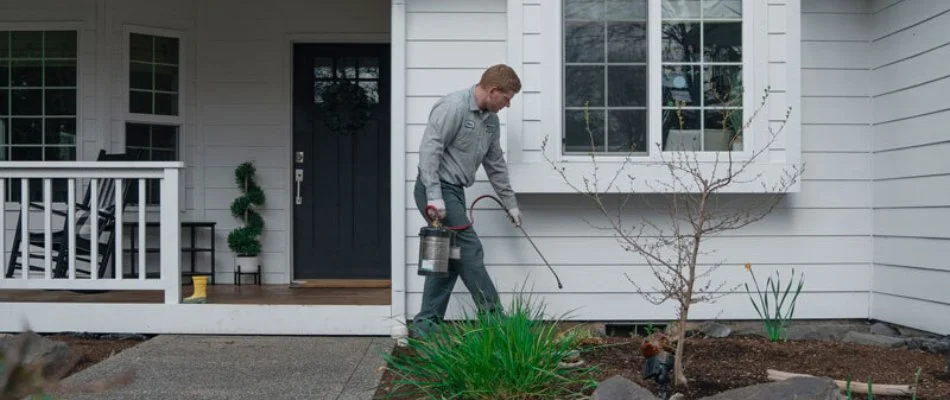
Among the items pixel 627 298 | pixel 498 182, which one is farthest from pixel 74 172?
pixel 627 298

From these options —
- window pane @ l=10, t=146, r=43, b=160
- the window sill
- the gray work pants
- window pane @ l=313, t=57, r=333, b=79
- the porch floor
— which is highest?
window pane @ l=313, t=57, r=333, b=79

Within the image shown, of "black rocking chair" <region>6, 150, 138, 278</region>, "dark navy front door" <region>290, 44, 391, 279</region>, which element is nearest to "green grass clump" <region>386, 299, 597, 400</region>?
"black rocking chair" <region>6, 150, 138, 278</region>

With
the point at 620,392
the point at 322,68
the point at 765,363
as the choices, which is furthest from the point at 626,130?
the point at 322,68

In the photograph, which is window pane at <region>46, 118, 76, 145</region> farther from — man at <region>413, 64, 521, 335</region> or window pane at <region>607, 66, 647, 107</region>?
window pane at <region>607, 66, 647, 107</region>

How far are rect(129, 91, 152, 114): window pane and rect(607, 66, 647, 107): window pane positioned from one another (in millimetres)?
3956

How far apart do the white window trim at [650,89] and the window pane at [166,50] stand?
357 centimetres

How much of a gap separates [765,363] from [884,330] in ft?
4.76

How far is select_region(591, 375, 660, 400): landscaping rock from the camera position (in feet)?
11.2

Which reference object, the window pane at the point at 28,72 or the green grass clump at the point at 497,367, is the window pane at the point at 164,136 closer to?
the window pane at the point at 28,72

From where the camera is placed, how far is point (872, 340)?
522 cm

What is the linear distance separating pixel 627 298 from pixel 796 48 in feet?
5.97

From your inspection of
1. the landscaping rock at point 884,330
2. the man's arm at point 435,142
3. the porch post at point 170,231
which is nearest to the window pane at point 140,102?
the porch post at point 170,231

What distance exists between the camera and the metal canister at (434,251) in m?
4.75

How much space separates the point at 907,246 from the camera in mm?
5316
